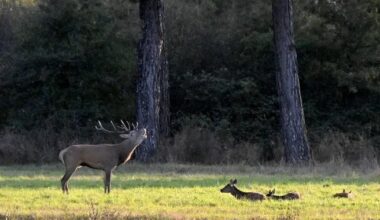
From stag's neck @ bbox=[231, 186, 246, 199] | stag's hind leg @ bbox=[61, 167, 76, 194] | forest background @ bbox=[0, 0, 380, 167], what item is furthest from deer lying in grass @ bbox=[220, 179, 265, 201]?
forest background @ bbox=[0, 0, 380, 167]

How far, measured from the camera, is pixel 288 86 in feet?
86.7

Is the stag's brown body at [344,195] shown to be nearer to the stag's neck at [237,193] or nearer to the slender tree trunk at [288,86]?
the stag's neck at [237,193]

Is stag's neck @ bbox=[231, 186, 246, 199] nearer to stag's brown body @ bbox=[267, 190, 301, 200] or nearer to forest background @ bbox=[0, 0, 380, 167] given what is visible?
stag's brown body @ bbox=[267, 190, 301, 200]

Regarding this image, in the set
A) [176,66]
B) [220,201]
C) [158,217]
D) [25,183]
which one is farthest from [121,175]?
[176,66]

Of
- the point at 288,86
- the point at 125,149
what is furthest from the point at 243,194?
the point at 288,86

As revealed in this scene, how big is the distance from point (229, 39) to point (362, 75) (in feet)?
20.4

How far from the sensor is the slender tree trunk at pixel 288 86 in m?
26.1

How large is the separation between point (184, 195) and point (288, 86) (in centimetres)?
1182

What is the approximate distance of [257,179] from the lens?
2005 cm

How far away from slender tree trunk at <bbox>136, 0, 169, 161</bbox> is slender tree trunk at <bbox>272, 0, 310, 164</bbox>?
3999mm

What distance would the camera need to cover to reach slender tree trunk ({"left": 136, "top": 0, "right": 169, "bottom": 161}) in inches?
1055

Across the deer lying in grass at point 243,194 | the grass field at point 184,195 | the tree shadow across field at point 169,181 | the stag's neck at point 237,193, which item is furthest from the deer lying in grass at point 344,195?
the tree shadow across field at point 169,181

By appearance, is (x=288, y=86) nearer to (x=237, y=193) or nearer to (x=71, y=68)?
(x=71, y=68)

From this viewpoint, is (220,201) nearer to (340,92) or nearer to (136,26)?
(340,92)
